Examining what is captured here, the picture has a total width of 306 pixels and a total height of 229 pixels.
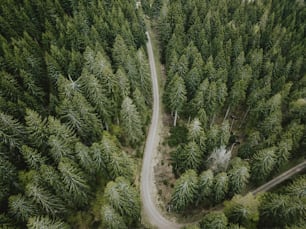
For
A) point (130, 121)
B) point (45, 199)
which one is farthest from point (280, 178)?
point (45, 199)

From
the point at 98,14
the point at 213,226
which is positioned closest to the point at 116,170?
the point at 213,226

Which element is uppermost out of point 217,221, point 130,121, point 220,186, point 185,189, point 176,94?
point 130,121

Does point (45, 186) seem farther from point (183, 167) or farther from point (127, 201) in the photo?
point (183, 167)

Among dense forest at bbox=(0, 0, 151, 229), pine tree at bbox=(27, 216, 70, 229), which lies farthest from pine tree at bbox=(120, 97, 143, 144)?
pine tree at bbox=(27, 216, 70, 229)

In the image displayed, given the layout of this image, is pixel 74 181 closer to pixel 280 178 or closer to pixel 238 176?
pixel 238 176

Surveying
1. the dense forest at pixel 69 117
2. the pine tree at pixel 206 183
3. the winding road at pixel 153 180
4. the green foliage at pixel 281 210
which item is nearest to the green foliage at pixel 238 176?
the pine tree at pixel 206 183

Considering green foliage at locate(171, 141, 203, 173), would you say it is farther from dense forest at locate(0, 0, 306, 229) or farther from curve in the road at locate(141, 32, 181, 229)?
curve in the road at locate(141, 32, 181, 229)
